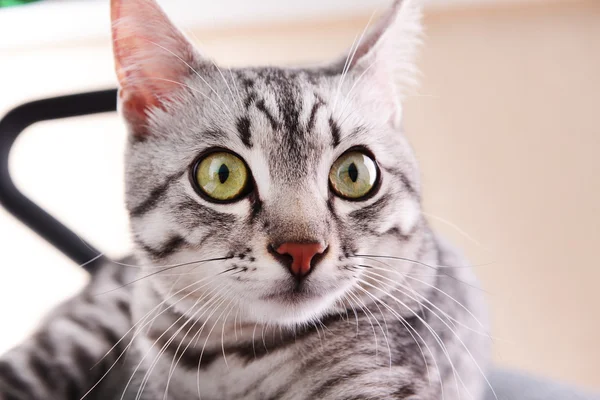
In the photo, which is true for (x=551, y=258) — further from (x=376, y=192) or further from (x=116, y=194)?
(x=116, y=194)

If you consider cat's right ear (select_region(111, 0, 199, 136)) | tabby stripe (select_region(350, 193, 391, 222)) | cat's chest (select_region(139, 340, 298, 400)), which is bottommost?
cat's chest (select_region(139, 340, 298, 400))

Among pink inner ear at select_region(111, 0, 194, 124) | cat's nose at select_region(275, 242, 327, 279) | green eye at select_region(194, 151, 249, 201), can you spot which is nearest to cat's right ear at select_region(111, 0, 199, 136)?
pink inner ear at select_region(111, 0, 194, 124)

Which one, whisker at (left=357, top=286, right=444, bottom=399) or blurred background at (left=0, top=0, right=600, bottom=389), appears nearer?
whisker at (left=357, top=286, right=444, bottom=399)

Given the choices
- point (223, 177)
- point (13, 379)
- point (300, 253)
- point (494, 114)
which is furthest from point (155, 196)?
point (494, 114)

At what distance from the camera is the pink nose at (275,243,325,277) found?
0.48 meters

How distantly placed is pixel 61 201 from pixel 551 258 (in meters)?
1.08

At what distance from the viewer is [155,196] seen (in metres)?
0.56

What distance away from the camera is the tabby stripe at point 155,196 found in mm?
555

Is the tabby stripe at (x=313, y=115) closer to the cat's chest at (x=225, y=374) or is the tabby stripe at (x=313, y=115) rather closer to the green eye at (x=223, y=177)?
the green eye at (x=223, y=177)

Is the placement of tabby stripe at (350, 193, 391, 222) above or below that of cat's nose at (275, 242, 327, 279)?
above

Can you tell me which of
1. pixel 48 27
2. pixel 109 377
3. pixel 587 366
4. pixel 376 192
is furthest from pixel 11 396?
pixel 587 366

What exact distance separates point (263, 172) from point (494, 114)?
74cm

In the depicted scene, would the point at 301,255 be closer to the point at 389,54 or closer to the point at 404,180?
the point at 404,180

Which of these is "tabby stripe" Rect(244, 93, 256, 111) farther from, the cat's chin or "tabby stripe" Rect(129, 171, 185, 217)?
the cat's chin
